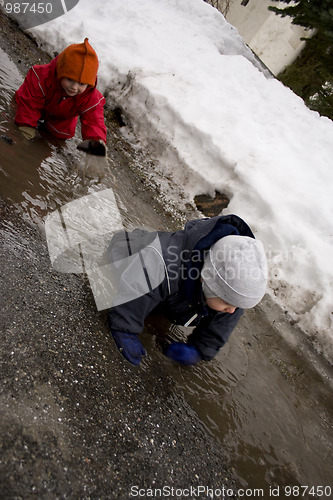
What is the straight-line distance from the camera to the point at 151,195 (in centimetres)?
424

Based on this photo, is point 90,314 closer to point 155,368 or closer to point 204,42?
point 155,368

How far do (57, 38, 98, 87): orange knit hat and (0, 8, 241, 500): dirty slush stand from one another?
4.56 feet

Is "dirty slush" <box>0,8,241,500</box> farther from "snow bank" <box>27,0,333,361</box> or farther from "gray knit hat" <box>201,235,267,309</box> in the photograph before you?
"snow bank" <box>27,0,333,361</box>

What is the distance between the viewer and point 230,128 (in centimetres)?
512

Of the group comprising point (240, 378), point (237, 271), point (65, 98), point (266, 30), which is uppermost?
point (266, 30)

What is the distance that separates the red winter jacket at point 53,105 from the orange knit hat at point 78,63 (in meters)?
0.24

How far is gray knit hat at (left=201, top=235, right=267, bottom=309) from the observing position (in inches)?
80.6

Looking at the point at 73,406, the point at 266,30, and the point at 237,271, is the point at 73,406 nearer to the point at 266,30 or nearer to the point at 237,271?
the point at 237,271

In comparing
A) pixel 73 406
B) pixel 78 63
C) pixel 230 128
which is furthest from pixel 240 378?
pixel 230 128

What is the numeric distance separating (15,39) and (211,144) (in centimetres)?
363

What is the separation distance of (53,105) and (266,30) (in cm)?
1308

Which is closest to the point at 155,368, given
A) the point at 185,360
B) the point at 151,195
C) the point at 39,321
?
the point at 185,360

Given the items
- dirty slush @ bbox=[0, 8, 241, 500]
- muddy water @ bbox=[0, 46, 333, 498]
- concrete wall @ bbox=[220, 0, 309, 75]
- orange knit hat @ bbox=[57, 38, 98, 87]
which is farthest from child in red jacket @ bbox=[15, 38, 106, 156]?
concrete wall @ bbox=[220, 0, 309, 75]

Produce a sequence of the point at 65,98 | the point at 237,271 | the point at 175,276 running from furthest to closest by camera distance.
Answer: the point at 65,98 → the point at 175,276 → the point at 237,271
